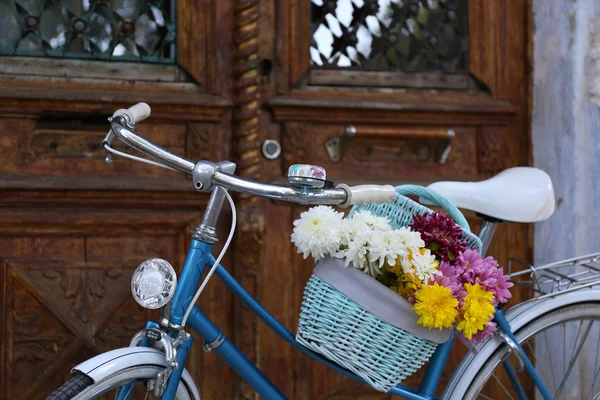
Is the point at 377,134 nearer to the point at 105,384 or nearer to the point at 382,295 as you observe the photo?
the point at 382,295

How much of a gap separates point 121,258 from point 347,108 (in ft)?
2.71

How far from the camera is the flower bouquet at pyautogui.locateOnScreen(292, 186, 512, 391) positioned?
1.49 m

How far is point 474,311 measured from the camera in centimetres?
153

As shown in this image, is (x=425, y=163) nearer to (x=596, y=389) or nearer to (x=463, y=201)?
(x=463, y=201)

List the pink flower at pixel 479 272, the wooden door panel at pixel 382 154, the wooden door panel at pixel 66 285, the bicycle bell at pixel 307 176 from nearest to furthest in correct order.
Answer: the bicycle bell at pixel 307 176
the pink flower at pixel 479 272
the wooden door panel at pixel 66 285
the wooden door panel at pixel 382 154

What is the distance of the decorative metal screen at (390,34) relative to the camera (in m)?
2.44

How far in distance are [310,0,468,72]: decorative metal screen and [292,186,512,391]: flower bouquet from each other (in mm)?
1026

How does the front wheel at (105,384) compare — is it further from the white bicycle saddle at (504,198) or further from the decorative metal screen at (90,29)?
the decorative metal screen at (90,29)

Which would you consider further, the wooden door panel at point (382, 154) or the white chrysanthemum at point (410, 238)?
the wooden door panel at point (382, 154)

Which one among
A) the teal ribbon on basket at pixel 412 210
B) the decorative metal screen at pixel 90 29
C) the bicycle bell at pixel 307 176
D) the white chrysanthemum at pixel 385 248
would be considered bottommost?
the white chrysanthemum at pixel 385 248

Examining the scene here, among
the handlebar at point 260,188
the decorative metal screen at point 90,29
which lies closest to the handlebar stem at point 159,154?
the handlebar at point 260,188

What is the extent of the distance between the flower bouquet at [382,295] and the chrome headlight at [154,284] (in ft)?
0.93

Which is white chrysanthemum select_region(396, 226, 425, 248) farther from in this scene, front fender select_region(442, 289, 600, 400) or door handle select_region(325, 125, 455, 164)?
door handle select_region(325, 125, 455, 164)

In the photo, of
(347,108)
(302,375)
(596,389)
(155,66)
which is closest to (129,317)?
(302,375)
